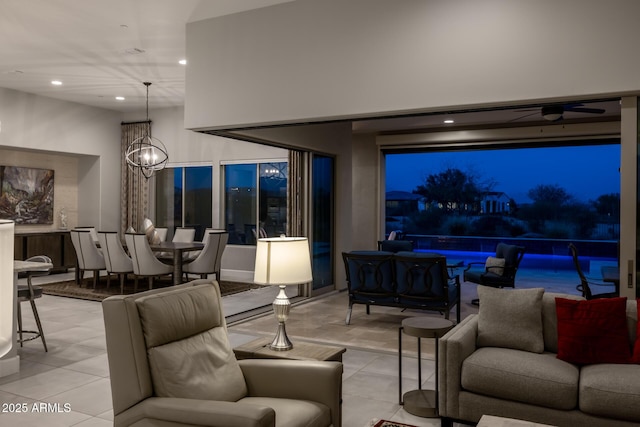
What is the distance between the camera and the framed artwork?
9531 mm

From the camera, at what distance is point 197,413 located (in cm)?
205

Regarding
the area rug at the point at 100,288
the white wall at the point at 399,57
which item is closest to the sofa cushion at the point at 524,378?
the white wall at the point at 399,57

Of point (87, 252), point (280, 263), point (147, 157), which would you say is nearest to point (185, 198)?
point (147, 157)

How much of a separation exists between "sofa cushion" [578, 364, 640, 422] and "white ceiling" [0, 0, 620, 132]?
10.8ft

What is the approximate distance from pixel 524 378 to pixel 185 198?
8.72 metres

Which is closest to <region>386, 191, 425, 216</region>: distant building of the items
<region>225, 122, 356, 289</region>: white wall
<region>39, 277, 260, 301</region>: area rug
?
<region>225, 122, 356, 289</region>: white wall

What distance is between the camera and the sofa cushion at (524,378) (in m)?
2.84

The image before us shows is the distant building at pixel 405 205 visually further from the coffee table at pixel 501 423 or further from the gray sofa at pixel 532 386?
the coffee table at pixel 501 423

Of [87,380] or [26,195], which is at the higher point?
[26,195]

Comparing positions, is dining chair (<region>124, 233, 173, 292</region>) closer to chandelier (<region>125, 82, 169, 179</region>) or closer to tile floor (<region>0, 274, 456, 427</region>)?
chandelier (<region>125, 82, 169, 179</region>)

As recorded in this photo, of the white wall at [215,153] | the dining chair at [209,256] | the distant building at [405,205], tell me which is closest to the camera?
the dining chair at [209,256]

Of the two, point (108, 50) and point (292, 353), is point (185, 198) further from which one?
point (292, 353)

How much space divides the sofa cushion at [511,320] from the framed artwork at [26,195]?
8941mm

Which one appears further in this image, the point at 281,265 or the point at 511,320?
the point at 511,320
